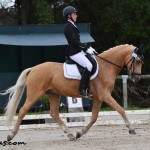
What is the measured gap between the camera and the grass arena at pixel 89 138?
8414 mm

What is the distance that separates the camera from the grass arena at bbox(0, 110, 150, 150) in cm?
841

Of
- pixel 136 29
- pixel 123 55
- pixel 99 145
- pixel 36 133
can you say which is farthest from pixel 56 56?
pixel 99 145

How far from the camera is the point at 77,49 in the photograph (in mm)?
9414

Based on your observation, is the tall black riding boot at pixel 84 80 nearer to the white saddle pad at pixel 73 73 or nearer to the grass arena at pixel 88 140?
the white saddle pad at pixel 73 73

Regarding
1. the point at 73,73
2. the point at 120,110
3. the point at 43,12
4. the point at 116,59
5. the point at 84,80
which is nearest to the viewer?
the point at 120,110

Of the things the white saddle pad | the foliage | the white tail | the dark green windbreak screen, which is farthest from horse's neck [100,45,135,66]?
the foliage

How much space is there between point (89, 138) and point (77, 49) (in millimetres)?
1646

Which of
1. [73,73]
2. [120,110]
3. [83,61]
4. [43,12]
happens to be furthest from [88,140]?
[43,12]

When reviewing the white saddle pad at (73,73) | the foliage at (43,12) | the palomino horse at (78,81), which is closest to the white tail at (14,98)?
the palomino horse at (78,81)

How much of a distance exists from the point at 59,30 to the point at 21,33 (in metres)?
1.17

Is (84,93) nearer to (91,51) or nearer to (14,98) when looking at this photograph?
(91,51)

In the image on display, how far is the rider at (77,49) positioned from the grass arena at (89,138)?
0.95m

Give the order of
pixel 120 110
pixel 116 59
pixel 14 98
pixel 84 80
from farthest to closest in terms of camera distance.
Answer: pixel 14 98 → pixel 116 59 → pixel 84 80 → pixel 120 110

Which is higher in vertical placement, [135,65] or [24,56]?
[135,65]
